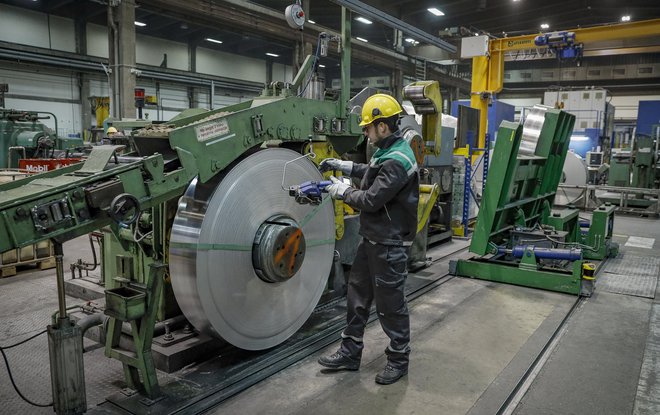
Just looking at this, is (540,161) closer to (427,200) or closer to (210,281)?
(427,200)

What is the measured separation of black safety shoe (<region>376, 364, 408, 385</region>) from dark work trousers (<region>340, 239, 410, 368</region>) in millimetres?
31

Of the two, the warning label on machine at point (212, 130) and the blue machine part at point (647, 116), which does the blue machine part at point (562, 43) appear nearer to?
the blue machine part at point (647, 116)

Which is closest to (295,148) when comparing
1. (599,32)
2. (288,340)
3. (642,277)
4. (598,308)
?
(288,340)

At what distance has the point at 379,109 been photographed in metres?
2.90

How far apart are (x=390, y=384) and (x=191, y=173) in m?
1.70

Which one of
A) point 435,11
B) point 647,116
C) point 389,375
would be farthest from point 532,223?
point 647,116

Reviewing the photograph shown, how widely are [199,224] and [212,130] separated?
52 centimetres

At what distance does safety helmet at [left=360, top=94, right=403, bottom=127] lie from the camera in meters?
2.90

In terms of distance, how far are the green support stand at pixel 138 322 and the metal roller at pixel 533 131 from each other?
492cm

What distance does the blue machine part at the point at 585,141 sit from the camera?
15570 mm

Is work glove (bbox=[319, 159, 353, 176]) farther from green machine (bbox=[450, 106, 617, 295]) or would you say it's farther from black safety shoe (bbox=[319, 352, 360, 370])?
green machine (bbox=[450, 106, 617, 295])

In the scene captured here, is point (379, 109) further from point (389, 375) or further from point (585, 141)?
point (585, 141)

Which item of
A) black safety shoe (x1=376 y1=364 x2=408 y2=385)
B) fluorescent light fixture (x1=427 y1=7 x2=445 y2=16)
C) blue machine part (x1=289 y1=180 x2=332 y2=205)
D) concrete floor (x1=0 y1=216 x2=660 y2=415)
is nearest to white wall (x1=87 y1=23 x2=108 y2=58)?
fluorescent light fixture (x1=427 y1=7 x2=445 y2=16)

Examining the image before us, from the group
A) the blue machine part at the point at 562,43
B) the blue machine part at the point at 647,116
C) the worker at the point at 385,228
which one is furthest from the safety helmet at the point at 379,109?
the blue machine part at the point at 647,116
